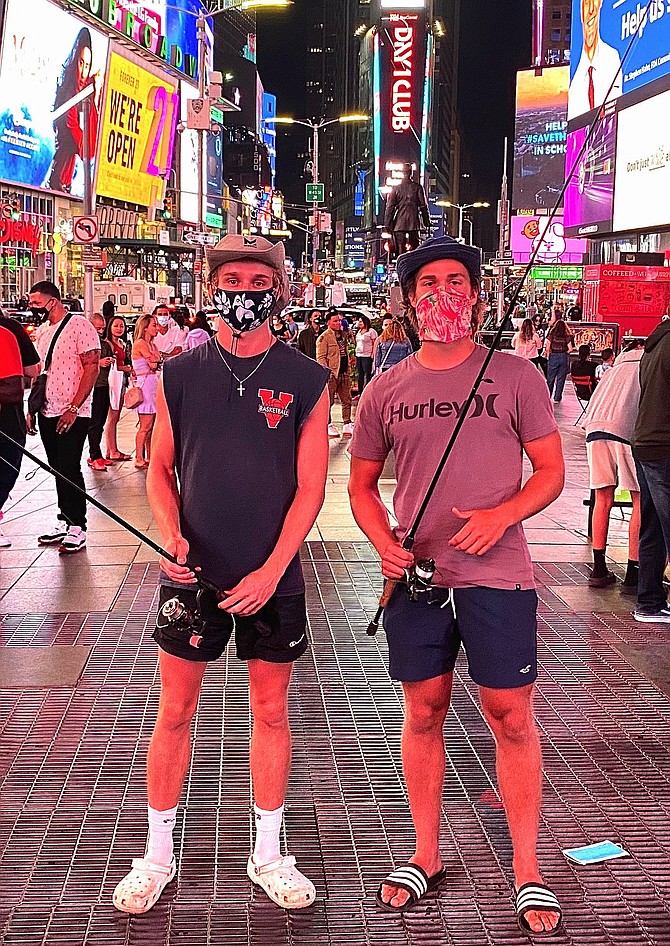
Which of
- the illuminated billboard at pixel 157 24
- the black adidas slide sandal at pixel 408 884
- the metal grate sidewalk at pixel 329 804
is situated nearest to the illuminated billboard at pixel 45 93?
the illuminated billboard at pixel 157 24

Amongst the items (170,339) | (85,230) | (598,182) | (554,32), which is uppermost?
(554,32)

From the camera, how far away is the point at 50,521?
11.4 m

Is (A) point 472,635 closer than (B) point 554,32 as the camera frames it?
Yes

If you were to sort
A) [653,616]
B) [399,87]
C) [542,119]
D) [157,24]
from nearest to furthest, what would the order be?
[653,616], [157,24], [399,87], [542,119]

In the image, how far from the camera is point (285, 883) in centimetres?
413

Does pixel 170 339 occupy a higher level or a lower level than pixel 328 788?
higher

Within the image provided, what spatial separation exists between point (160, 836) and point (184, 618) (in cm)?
81

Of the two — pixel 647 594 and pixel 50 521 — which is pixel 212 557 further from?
pixel 50 521

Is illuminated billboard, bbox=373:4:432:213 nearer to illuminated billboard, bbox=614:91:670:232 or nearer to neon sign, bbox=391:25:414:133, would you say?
neon sign, bbox=391:25:414:133

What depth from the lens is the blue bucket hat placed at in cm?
392

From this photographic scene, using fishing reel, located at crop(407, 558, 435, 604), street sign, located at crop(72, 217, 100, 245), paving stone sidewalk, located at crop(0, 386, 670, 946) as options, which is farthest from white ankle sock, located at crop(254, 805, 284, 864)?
street sign, located at crop(72, 217, 100, 245)

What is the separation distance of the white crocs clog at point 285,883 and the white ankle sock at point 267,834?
0.02m

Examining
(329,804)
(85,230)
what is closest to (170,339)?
(85,230)

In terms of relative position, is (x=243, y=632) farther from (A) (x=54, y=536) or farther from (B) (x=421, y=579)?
(A) (x=54, y=536)
